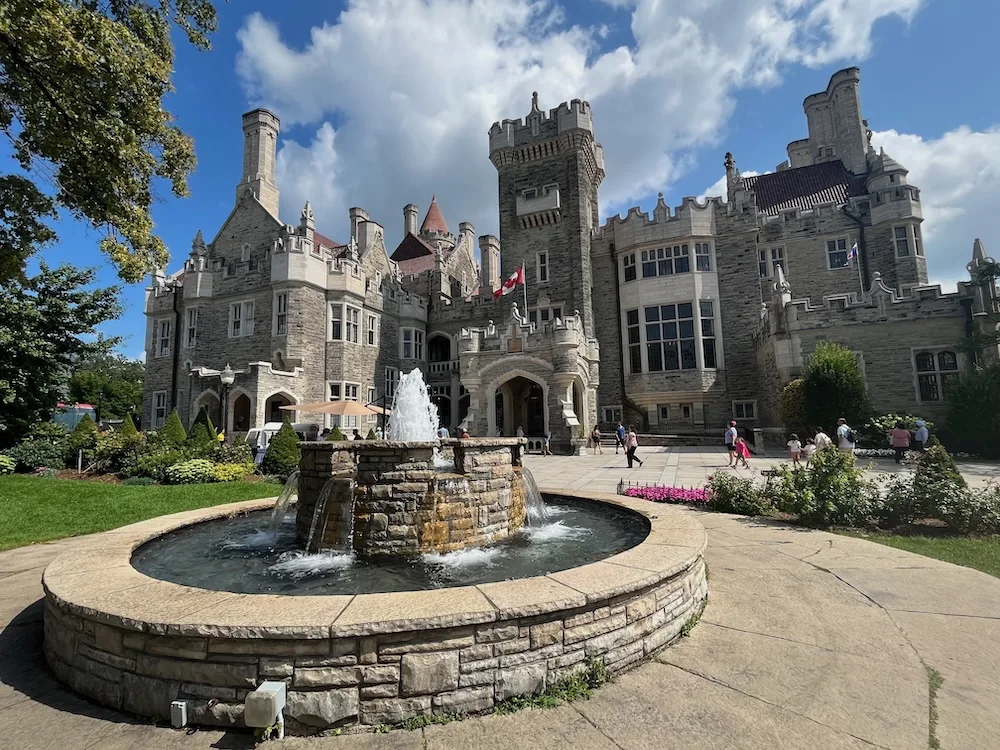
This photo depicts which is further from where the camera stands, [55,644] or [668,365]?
[668,365]

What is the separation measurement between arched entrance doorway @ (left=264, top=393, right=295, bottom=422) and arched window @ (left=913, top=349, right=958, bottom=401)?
97.3ft

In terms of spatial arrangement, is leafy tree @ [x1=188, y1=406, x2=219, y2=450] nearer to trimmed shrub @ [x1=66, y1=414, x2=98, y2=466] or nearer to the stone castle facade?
trimmed shrub @ [x1=66, y1=414, x2=98, y2=466]

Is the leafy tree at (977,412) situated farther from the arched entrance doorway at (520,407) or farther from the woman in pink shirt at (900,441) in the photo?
the arched entrance doorway at (520,407)

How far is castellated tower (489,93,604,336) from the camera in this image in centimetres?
2989

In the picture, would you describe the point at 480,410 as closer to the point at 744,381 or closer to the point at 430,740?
the point at 744,381

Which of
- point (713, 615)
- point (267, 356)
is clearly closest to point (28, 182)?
point (713, 615)

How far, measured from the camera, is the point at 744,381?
26766 millimetres

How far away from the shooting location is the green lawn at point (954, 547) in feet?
19.8

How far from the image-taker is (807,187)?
3303 cm

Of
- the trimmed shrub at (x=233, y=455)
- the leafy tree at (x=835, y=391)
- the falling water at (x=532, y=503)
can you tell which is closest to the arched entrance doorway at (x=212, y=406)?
the trimmed shrub at (x=233, y=455)

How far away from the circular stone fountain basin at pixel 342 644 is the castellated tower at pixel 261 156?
30202 mm

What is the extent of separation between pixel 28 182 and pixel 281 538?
31.9ft

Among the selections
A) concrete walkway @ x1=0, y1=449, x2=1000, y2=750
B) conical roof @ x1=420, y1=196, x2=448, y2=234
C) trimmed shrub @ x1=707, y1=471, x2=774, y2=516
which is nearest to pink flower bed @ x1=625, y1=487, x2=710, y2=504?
trimmed shrub @ x1=707, y1=471, x2=774, y2=516

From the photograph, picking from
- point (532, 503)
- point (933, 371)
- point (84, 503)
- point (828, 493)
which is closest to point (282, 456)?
point (84, 503)
